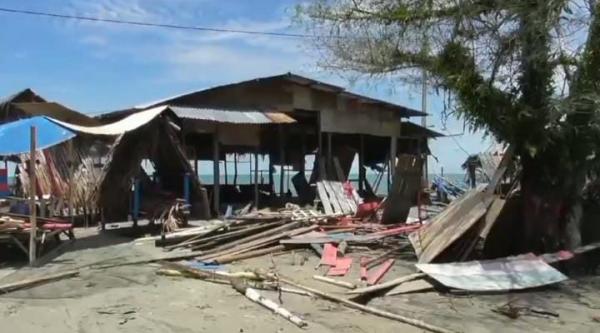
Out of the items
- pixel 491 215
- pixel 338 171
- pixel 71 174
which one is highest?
pixel 338 171

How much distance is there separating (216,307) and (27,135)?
572cm

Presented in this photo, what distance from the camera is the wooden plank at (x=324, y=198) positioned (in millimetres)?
16778

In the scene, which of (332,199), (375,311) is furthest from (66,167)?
(375,311)

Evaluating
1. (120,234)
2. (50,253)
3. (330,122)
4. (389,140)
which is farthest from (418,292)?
(389,140)

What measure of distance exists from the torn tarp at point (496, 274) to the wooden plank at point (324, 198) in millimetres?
7455

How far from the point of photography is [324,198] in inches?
682

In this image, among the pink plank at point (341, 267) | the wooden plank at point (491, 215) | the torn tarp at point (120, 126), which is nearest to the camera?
the pink plank at point (341, 267)

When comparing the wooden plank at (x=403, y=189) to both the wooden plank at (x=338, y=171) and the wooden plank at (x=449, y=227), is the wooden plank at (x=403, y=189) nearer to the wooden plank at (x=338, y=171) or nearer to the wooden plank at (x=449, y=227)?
the wooden plank at (x=449, y=227)

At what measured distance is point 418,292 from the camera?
8.25 metres

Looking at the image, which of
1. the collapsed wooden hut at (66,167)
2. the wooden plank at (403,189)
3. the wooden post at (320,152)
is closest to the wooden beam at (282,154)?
the wooden post at (320,152)

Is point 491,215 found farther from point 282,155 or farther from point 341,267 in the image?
point 282,155

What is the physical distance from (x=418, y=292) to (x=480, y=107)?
3.44m

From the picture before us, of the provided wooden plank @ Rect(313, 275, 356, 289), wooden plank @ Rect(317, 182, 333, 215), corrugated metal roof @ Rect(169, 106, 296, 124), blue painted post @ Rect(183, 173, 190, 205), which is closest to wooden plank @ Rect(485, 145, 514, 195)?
wooden plank @ Rect(313, 275, 356, 289)

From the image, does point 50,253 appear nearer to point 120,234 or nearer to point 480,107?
point 120,234
